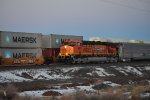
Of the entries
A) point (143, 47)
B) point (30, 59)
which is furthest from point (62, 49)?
point (143, 47)

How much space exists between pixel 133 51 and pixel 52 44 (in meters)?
15.6

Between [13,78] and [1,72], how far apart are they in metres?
1.47

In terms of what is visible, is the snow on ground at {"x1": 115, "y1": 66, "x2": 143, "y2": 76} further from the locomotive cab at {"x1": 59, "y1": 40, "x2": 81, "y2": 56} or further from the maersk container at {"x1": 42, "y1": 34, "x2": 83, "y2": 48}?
the maersk container at {"x1": 42, "y1": 34, "x2": 83, "y2": 48}

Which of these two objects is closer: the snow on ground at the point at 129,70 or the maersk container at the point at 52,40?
the snow on ground at the point at 129,70

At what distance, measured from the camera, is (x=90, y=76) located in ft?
101

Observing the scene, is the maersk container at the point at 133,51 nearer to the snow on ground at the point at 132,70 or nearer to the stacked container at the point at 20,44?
the snow on ground at the point at 132,70

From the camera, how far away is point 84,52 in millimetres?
41688

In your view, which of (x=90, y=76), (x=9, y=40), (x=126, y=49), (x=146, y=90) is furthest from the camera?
(x=126, y=49)

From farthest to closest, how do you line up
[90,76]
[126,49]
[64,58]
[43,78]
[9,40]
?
[126,49] → [64,58] → [9,40] → [90,76] → [43,78]

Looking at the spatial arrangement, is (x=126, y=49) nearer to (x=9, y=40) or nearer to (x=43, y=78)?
(x=9, y=40)

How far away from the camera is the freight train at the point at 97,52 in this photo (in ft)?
133

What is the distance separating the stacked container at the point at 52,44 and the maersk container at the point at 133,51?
10.7 m

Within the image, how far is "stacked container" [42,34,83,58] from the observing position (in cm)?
4097

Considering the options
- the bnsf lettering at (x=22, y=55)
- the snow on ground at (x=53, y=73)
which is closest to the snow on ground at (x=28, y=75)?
the snow on ground at (x=53, y=73)
